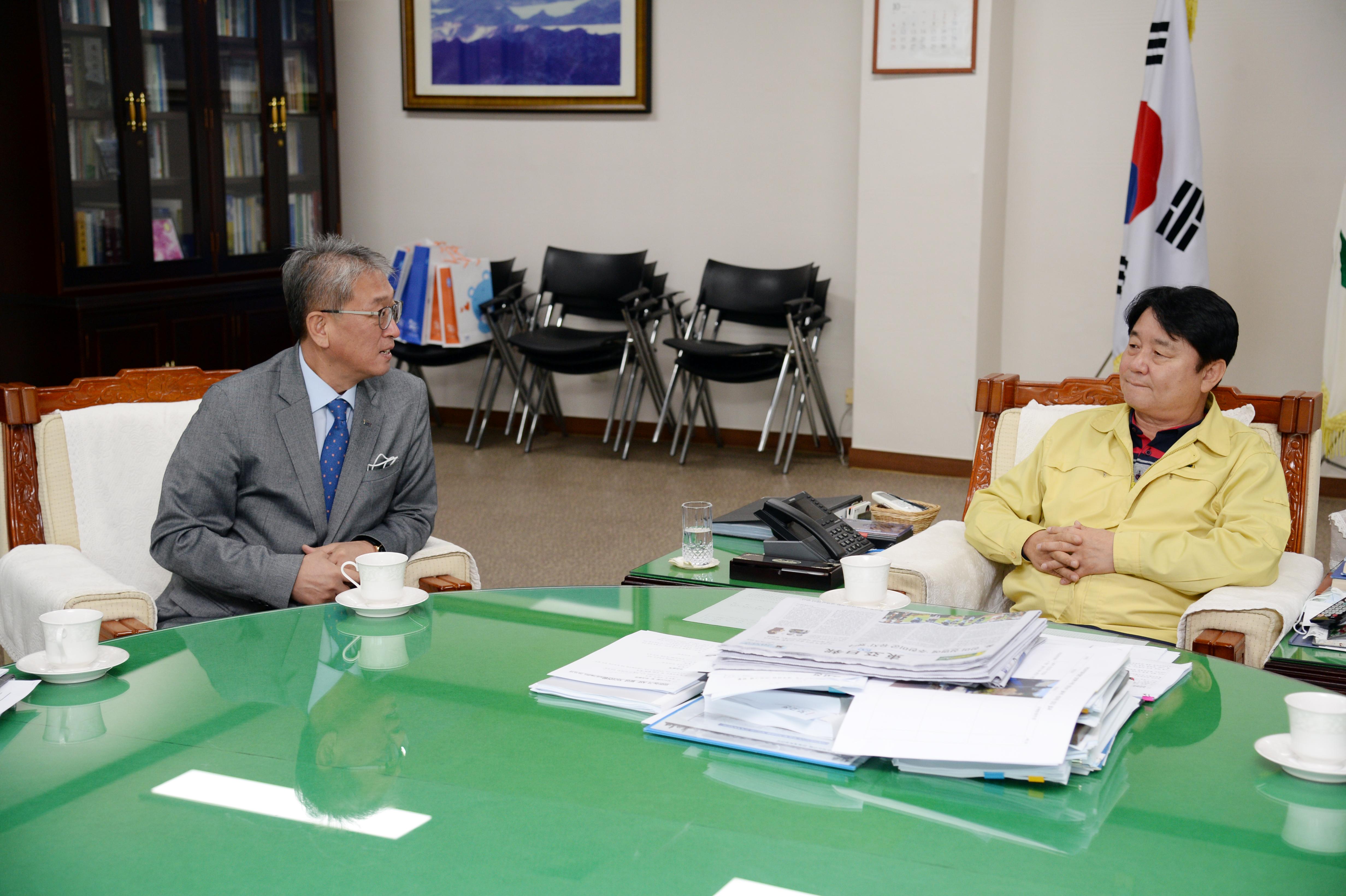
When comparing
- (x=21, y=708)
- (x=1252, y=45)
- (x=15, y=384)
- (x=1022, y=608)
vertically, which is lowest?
(x=1022, y=608)

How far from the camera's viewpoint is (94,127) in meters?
6.04

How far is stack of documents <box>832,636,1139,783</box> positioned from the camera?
4.43 feet

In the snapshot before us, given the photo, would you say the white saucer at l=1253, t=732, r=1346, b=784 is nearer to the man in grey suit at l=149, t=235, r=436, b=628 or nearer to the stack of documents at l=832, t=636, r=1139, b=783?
the stack of documents at l=832, t=636, r=1139, b=783

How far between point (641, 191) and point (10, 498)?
178 inches

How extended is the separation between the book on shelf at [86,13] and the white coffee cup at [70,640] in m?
5.00

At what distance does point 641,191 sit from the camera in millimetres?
6781

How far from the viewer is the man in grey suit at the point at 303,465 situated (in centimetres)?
246

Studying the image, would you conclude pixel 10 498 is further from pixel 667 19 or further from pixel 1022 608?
pixel 667 19

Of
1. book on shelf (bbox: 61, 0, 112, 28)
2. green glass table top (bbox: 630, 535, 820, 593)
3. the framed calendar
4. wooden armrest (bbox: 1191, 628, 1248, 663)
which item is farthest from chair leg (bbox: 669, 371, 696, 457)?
wooden armrest (bbox: 1191, 628, 1248, 663)

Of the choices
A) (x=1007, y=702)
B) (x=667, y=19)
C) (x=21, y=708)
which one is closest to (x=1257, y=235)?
(x=667, y=19)

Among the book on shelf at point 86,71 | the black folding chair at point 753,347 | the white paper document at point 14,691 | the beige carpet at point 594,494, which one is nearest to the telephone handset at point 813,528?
the white paper document at point 14,691

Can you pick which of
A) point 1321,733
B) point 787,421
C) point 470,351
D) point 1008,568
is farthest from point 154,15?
point 1321,733

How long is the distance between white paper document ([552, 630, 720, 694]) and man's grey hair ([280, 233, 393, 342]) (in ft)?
3.64

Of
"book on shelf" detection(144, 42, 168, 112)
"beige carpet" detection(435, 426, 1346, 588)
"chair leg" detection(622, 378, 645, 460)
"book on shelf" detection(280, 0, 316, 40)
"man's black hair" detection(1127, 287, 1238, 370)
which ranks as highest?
"book on shelf" detection(280, 0, 316, 40)
